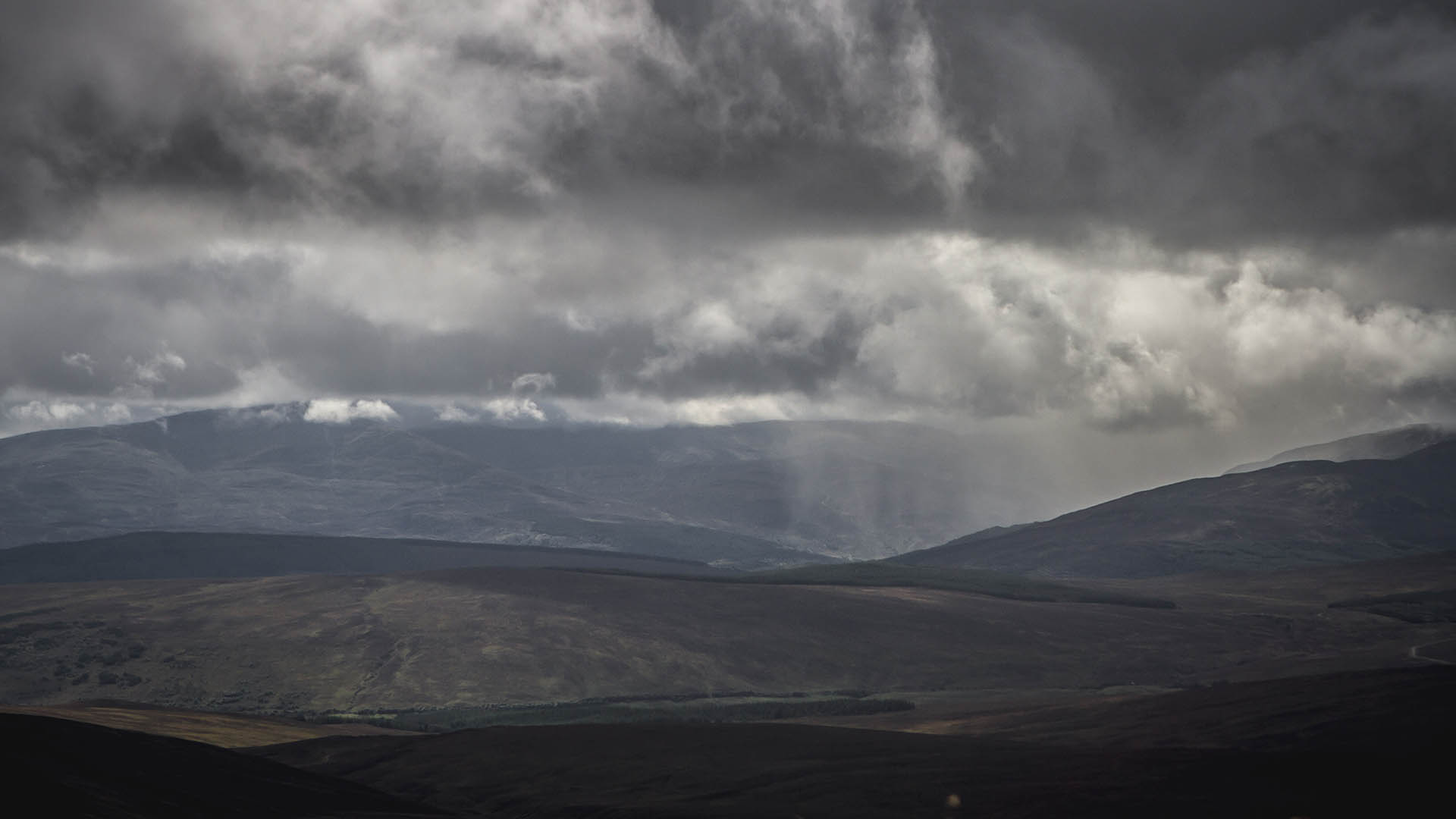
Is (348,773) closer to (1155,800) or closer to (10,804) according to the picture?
(10,804)

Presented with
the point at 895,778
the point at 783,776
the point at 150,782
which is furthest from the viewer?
the point at 783,776

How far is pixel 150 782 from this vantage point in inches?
5551

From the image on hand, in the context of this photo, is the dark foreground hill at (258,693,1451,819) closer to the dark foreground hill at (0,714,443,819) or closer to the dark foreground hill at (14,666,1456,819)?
the dark foreground hill at (14,666,1456,819)

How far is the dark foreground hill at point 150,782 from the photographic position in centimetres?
12094

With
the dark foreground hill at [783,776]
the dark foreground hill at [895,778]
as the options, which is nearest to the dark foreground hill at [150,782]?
the dark foreground hill at [783,776]

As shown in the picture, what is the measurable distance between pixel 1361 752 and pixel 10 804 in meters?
151

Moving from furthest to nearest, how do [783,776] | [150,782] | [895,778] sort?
[783,776]
[895,778]
[150,782]

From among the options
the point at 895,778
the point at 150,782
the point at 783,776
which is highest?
the point at 150,782

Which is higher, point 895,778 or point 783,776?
point 895,778

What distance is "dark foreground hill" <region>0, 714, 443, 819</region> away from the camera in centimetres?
12094

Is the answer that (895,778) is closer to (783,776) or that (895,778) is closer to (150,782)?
(783,776)

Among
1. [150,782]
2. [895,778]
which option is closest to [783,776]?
[895,778]

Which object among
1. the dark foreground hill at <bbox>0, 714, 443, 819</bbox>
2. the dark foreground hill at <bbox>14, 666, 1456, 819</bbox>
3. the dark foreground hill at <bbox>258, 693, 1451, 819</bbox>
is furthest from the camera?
the dark foreground hill at <bbox>258, 693, 1451, 819</bbox>

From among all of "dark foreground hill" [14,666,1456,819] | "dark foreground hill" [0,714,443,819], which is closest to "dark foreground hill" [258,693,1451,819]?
"dark foreground hill" [14,666,1456,819]
